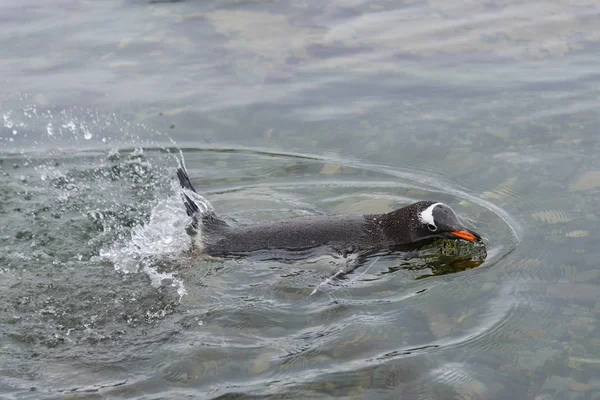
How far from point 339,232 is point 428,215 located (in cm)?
77

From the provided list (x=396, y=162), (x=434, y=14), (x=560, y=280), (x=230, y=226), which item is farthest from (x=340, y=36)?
(x=560, y=280)

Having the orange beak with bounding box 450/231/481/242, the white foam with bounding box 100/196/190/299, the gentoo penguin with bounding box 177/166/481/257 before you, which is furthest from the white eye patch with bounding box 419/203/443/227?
the white foam with bounding box 100/196/190/299

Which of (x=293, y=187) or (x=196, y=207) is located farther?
(x=293, y=187)

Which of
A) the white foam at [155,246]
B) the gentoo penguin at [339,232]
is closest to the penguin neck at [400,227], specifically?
the gentoo penguin at [339,232]

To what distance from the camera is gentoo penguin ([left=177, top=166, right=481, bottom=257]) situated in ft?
22.9

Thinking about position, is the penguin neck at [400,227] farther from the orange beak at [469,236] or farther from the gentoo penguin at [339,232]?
the orange beak at [469,236]

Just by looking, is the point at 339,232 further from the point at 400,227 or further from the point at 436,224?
the point at 436,224

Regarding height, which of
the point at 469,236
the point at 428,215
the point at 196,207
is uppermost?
the point at 196,207

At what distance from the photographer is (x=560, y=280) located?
6449mm

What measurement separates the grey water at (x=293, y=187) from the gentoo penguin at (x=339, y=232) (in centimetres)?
18

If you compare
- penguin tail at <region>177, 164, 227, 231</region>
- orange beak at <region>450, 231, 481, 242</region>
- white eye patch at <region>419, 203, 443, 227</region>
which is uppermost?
penguin tail at <region>177, 164, 227, 231</region>

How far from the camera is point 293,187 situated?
330 inches

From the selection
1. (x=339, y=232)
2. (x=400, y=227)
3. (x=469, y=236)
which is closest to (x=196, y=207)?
(x=339, y=232)

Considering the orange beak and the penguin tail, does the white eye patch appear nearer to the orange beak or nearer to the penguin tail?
the orange beak
